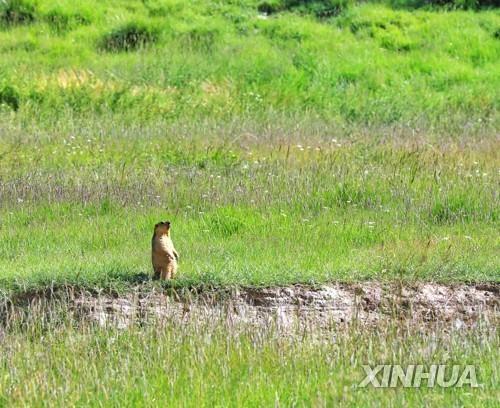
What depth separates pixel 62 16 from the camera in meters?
19.6

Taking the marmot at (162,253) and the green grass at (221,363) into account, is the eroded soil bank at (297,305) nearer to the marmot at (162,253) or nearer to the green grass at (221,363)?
the marmot at (162,253)

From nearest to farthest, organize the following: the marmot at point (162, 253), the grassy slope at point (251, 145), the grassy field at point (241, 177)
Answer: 1. the grassy field at point (241, 177)
2. the marmot at point (162, 253)
3. the grassy slope at point (251, 145)

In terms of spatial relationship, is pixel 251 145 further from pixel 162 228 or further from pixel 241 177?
pixel 162 228

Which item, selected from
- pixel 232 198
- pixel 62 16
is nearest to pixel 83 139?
pixel 232 198

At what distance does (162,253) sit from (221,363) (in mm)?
1620

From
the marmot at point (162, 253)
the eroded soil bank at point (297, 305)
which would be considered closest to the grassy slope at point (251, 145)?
the eroded soil bank at point (297, 305)

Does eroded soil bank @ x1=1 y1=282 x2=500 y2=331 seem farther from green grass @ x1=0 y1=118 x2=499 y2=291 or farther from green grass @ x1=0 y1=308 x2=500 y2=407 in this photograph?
green grass @ x1=0 y1=308 x2=500 y2=407

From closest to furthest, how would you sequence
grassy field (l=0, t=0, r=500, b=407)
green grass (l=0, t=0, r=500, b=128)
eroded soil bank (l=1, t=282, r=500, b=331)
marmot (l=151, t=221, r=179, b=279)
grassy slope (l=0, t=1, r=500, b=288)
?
grassy field (l=0, t=0, r=500, b=407)
eroded soil bank (l=1, t=282, r=500, b=331)
marmot (l=151, t=221, r=179, b=279)
grassy slope (l=0, t=1, r=500, b=288)
green grass (l=0, t=0, r=500, b=128)

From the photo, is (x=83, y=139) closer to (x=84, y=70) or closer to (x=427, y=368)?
(x=84, y=70)

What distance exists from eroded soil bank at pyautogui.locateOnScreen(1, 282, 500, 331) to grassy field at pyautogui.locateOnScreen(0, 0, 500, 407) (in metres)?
0.11

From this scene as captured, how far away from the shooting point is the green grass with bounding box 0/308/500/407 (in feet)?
17.7

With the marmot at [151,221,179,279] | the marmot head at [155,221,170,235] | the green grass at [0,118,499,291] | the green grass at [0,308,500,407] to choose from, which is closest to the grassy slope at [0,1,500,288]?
the green grass at [0,118,499,291]

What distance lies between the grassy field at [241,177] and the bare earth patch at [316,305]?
0.13 meters

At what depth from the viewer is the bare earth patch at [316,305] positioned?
7.14 metres
